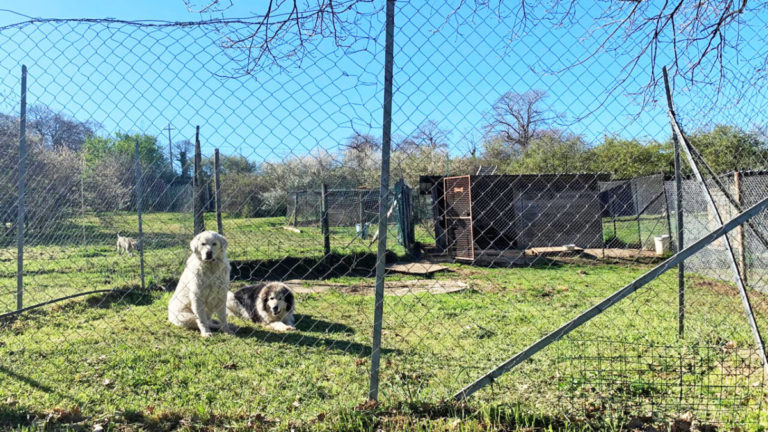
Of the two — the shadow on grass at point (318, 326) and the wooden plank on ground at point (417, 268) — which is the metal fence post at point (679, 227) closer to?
the shadow on grass at point (318, 326)

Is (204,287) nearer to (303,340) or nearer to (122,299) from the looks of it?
(303,340)

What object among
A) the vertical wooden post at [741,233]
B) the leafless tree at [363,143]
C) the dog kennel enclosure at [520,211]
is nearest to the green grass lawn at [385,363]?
the vertical wooden post at [741,233]

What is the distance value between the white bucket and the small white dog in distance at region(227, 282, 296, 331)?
9.59 metres

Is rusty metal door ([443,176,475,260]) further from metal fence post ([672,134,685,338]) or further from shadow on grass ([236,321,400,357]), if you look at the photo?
shadow on grass ([236,321,400,357])

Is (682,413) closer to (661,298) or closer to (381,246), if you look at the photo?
(381,246)

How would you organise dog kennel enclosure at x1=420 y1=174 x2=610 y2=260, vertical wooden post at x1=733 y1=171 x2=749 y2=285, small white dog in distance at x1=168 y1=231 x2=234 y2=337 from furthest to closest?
dog kennel enclosure at x1=420 y1=174 x2=610 y2=260 → vertical wooden post at x1=733 y1=171 x2=749 y2=285 → small white dog in distance at x1=168 y1=231 x2=234 y2=337

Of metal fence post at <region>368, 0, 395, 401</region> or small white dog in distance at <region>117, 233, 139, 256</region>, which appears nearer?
metal fence post at <region>368, 0, 395, 401</region>

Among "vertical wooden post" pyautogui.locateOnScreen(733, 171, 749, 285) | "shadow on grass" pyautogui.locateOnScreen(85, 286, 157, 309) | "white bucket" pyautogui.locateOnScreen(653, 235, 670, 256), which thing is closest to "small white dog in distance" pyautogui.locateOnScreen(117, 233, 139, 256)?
"shadow on grass" pyautogui.locateOnScreen(85, 286, 157, 309)

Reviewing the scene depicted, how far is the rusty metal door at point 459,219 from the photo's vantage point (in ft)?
37.9

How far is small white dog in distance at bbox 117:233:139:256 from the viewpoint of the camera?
9938 mm

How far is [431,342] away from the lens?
4.68 metres

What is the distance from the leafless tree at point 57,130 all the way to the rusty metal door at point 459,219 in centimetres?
792

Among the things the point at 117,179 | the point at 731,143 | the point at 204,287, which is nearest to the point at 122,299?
the point at 117,179

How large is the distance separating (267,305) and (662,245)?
10.0m
